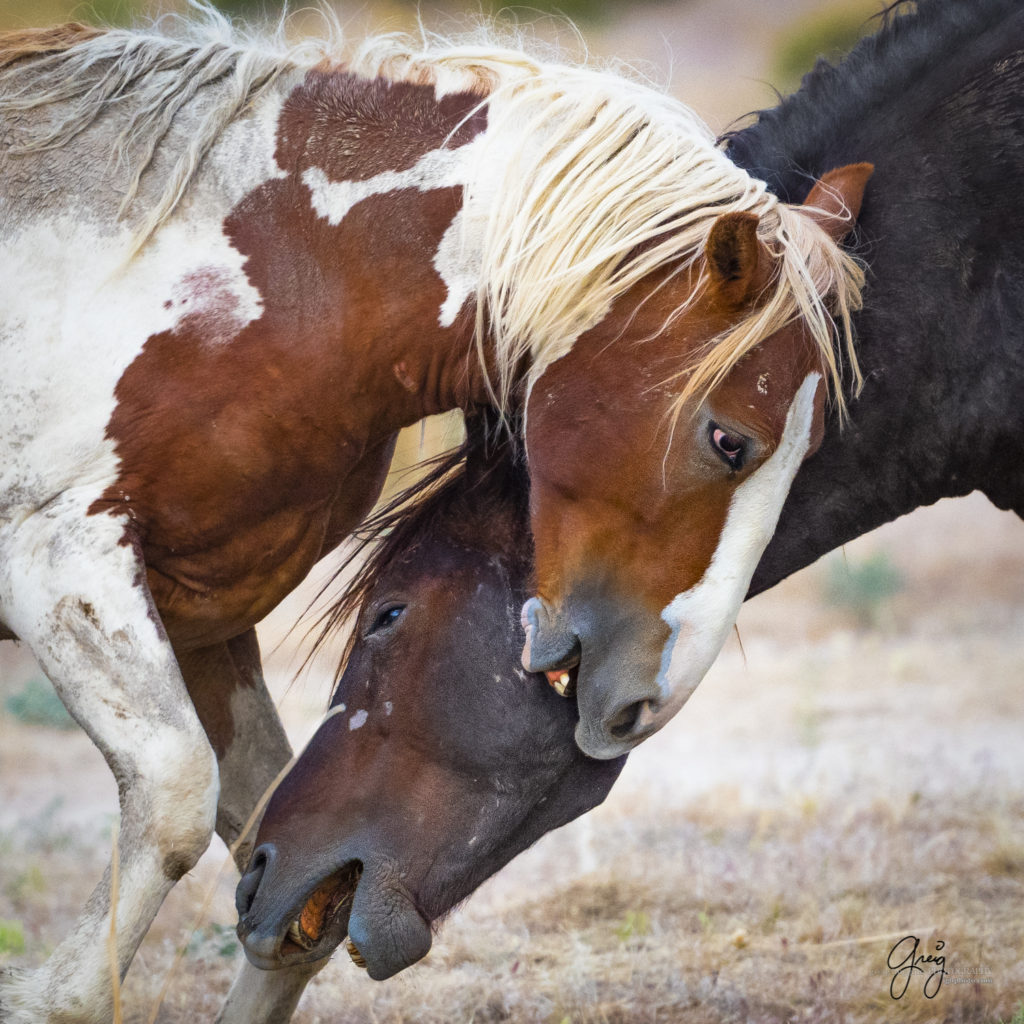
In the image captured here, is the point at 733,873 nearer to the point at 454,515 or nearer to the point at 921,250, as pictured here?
the point at 454,515

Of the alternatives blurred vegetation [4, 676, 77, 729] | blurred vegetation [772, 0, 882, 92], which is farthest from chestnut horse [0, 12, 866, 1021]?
blurred vegetation [772, 0, 882, 92]

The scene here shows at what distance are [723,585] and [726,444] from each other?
0.27m

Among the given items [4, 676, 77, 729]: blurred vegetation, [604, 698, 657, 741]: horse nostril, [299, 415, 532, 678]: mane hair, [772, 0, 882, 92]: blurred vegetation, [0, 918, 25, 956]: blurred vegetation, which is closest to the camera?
[604, 698, 657, 741]: horse nostril

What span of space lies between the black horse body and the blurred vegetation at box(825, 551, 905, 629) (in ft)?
19.9

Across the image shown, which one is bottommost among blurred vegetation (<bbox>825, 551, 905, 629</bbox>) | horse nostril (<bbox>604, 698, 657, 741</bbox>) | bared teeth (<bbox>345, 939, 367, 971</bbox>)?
blurred vegetation (<bbox>825, 551, 905, 629</bbox>)

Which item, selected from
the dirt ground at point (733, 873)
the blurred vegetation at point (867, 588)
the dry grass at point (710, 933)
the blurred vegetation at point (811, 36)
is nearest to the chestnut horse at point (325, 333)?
the dirt ground at point (733, 873)

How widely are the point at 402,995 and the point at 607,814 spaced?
6.76ft

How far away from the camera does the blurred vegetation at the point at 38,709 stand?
7129 millimetres

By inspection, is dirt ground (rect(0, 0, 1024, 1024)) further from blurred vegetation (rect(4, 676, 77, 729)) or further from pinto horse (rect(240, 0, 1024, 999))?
pinto horse (rect(240, 0, 1024, 999))

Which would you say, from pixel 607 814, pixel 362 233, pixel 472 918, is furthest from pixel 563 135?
pixel 607 814

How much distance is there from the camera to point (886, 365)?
2.71m

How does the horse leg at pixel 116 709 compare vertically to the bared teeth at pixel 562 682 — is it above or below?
above

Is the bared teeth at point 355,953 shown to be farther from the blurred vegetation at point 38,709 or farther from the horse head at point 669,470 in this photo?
the blurred vegetation at point 38,709

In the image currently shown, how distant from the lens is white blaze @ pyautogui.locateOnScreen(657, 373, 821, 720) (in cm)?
233
